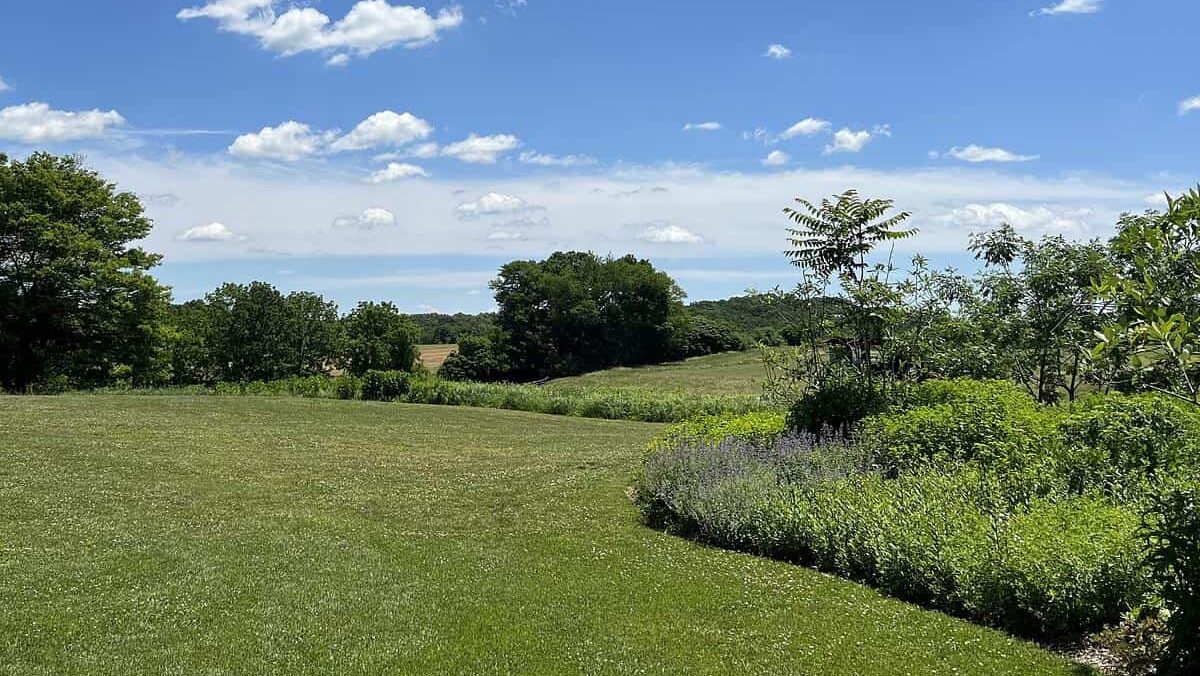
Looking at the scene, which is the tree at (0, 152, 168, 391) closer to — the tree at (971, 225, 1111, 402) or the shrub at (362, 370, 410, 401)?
the shrub at (362, 370, 410, 401)

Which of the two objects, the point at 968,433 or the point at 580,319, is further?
the point at 580,319

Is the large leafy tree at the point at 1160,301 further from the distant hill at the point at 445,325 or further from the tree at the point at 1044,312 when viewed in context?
the distant hill at the point at 445,325

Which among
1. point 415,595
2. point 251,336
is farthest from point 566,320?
point 415,595

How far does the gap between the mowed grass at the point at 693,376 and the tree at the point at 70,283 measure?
22.4m

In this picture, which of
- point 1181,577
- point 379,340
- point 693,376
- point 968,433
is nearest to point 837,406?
point 968,433

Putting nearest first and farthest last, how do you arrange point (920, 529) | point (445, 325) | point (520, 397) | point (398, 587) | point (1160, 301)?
point (1160, 301), point (920, 529), point (398, 587), point (520, 397), point (445, 325)

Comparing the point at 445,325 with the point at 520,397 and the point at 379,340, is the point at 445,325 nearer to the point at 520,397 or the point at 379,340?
the point at 379,340

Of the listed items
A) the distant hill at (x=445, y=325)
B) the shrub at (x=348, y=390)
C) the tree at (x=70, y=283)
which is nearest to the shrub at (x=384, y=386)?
the shrub at (x=348, y=390)

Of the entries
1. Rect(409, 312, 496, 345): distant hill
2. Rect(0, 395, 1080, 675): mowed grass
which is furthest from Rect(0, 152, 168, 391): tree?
Rect(409, 312, 496, 345): distant hill

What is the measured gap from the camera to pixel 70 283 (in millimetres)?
34969

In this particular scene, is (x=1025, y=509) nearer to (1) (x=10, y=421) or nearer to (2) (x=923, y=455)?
(2) (x=923, y=455)

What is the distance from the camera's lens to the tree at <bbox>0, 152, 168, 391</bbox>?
34.5m

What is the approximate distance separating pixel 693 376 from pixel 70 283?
1511 inches

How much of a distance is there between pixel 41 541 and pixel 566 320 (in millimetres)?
66750
